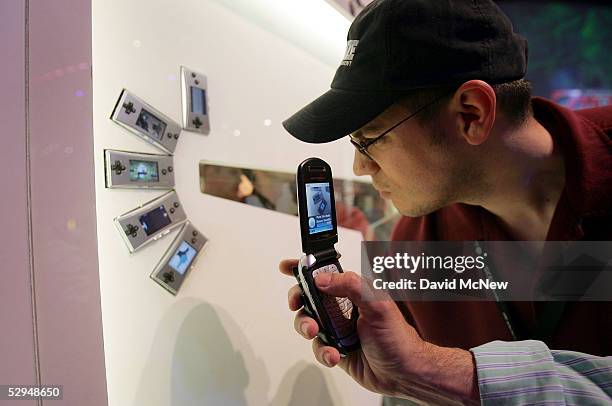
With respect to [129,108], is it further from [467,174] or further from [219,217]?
[467,174]

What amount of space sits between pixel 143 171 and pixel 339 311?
0.37m

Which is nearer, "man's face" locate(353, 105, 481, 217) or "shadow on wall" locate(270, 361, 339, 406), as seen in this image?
"man's face" locate(353, 105, 481, 217)

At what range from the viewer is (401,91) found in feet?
2.13

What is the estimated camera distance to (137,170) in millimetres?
631

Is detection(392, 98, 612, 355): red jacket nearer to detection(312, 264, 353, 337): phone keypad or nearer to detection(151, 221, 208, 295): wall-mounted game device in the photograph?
detection(312, 264, 353, 337): phone keypad

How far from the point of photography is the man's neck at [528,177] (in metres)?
0.78

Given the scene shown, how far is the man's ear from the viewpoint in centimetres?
66

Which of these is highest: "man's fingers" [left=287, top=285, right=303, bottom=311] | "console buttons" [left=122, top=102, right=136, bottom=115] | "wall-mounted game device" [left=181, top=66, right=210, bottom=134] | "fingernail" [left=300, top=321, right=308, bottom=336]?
"wall-mounted game device" [left=181, top=66, right=210, bottom=134]

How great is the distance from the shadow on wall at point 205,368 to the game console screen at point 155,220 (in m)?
0.14

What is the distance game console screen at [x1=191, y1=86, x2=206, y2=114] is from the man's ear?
440 mm

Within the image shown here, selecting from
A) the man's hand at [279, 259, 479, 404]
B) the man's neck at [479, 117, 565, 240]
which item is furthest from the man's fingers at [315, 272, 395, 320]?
the man's neck at [479, 117, 565, 240]

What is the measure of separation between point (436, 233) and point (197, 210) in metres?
0.57

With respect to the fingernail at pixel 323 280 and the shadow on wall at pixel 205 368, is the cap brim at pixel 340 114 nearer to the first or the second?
the fingernail at pixel 323 280

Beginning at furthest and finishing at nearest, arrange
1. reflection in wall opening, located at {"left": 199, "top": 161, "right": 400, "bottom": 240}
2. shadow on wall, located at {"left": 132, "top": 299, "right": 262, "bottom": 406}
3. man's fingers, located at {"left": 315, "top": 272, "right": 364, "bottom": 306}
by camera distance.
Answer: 1. reflection in wall opening, located at {"left": 199, "top": 161, "right": 400, "bottom": 240}
2. shadow on wall, located at {"left": 132, "top": 299, "right": 262, "bottom": 406}
3. man's fingers, located at {"left": 315, "top": 272, "right": 364, "bottom": 306}
